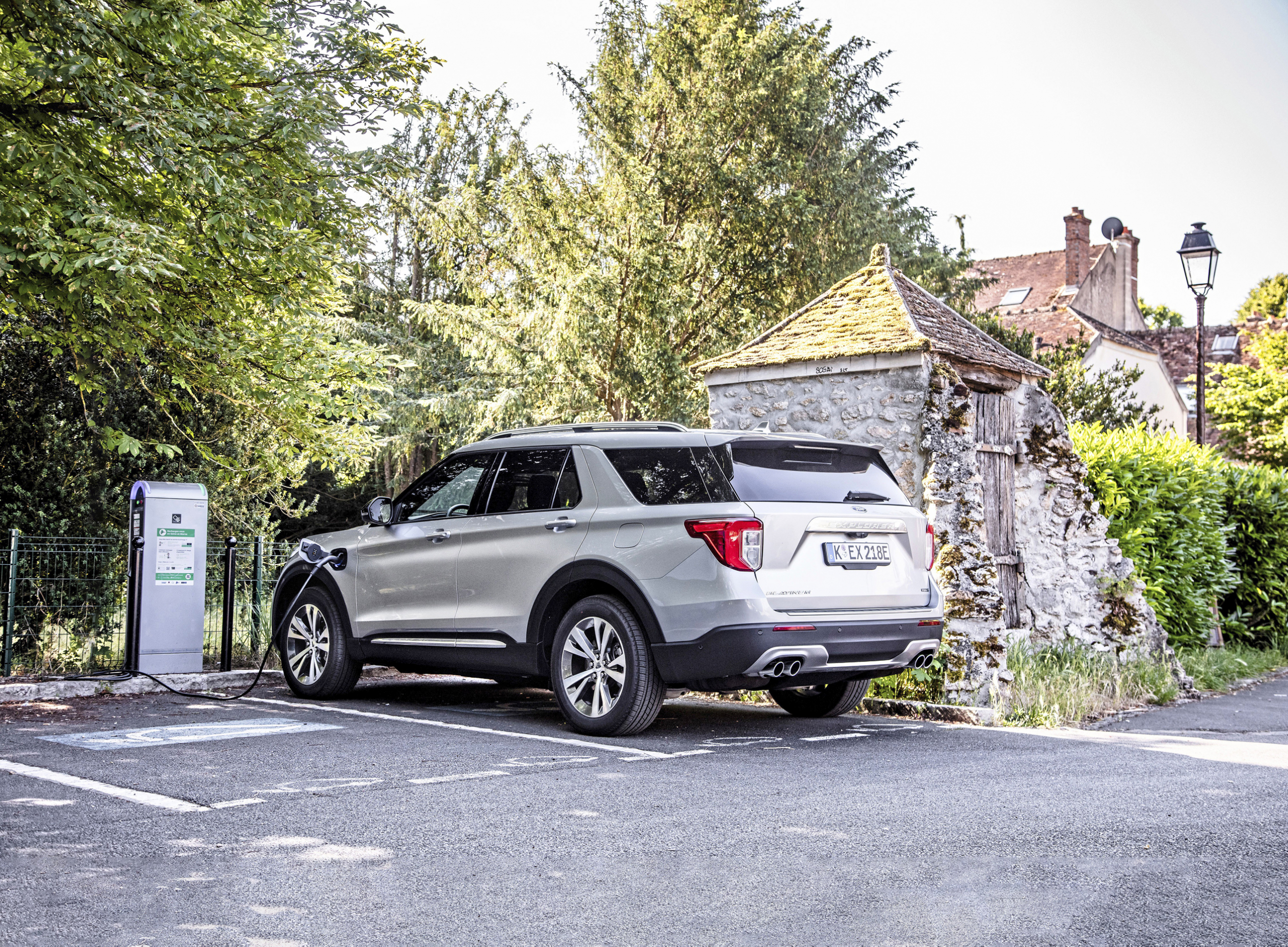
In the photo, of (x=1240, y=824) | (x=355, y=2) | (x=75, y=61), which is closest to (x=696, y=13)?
(x=355, y=2)

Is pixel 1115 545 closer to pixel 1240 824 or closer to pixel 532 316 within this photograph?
pixel 1240 824

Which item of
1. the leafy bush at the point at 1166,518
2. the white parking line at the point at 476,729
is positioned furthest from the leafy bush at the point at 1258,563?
the white parking line at the point at 476,729

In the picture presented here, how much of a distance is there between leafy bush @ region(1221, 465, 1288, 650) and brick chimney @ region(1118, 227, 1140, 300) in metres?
37.1

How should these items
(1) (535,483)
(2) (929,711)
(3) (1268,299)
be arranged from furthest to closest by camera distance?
(3) (1268,299) → (2) (929,711) → (1) (535,483)

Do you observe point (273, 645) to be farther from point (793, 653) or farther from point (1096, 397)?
point (1096, 397)

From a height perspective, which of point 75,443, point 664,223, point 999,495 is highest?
point 664,223

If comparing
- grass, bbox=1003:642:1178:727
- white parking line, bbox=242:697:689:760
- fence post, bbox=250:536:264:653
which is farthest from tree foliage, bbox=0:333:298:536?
grass, bbox=1003:642:1178:727

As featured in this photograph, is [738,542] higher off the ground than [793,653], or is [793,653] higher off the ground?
[738,542]

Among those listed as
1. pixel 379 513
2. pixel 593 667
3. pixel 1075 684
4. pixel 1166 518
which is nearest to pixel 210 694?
pixel 379 513

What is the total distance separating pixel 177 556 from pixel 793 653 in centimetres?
641

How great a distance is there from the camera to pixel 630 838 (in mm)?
5016

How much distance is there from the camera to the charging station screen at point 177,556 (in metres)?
10.9

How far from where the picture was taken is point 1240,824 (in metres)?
5.42

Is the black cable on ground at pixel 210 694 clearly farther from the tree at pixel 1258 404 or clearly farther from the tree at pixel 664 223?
the tree at pixel 1258 404
